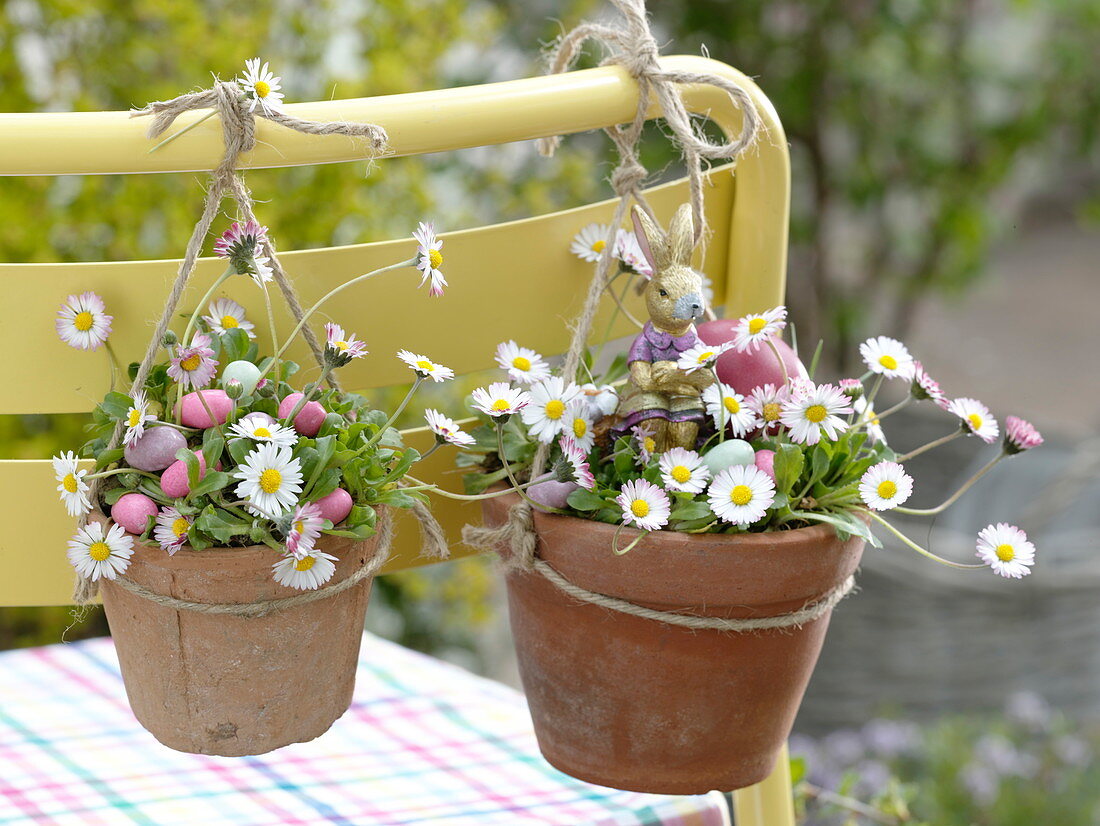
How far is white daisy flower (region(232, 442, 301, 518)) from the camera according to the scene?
2.60 feet

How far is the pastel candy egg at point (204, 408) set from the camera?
33.2 inches

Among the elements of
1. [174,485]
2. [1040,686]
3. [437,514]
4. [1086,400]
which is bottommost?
[1086,400]

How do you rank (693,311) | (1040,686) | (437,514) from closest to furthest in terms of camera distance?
(693,311), (437,514), (1040,686)

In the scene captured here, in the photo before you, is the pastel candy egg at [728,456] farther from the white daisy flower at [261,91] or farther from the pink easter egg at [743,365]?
the white daisy flower at [261,91]

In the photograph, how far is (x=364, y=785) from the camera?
3.93ft

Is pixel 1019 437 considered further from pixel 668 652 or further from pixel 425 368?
pixel 425 368

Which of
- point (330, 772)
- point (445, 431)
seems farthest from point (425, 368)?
point (330, 772)

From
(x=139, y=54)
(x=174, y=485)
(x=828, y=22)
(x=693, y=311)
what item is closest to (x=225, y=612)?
(x=174, y=485)

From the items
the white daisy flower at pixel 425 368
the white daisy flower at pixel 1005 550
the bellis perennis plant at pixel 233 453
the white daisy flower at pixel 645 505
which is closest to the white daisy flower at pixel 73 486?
the bellis perennis plant at pixel 233 453

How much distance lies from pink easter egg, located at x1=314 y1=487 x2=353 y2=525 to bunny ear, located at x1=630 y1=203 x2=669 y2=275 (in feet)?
0.94

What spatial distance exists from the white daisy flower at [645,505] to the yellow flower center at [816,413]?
0.38 feet

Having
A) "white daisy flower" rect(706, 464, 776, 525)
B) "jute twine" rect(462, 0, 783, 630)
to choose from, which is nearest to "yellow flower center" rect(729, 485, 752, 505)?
"white daisy flower" rect(706, 464, 776, 525)

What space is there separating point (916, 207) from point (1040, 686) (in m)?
1.32

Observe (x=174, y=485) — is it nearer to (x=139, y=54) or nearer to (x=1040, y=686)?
(x=139, y=54)
